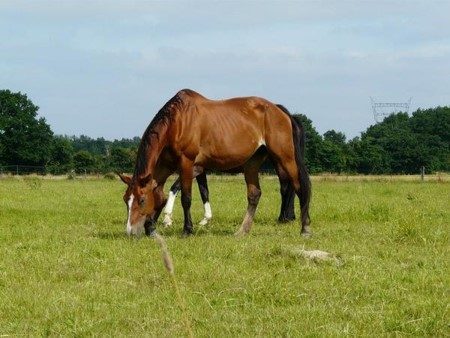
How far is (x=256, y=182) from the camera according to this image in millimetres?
11703

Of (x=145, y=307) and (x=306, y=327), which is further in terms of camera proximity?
(x=145, y=307)

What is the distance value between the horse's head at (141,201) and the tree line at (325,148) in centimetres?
4981

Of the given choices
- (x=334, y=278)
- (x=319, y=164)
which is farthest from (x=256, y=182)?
(x=319, y=164)

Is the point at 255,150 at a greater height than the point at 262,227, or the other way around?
the point at 255,150

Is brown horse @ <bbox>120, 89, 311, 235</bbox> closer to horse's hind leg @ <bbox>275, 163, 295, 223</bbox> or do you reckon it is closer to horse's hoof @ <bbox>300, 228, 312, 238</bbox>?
horse's hoof @ <bbox>300, 228, 312, 238</bbox>

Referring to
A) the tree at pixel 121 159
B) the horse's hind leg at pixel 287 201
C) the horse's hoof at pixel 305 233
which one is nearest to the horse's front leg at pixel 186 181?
the horse's hoof at pixel 305 233

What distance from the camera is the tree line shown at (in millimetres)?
74750

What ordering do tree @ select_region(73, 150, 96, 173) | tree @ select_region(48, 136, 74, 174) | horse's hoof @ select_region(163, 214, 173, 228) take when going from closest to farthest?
horse's hoof @ select_region(163, 214, 173, 228)
tree @ select_region(48, 136, 74, 174)
tree @ select_region(73, 150, 96, 173)

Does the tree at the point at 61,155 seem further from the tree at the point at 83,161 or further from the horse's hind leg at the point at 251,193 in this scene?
the horse's hind leg at the point at 251,193

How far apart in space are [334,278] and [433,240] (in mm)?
3347

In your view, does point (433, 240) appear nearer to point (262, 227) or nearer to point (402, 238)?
point (402, 238)

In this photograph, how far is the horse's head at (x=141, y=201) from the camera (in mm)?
9962

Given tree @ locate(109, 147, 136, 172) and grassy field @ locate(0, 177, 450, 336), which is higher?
tree @ locate(109, 147, 136, 172)

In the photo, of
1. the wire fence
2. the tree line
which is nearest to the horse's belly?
the tree line
